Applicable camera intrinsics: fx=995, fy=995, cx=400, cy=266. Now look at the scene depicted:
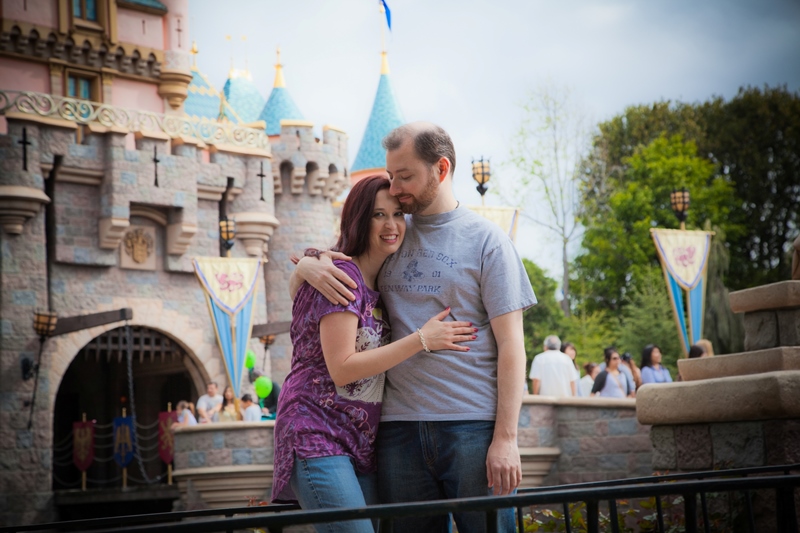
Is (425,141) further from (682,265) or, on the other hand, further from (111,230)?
(111,230)

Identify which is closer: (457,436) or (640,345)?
(457,436)

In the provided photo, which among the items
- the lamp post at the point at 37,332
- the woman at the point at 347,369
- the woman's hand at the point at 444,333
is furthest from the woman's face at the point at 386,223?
the lamp post at the point at 37,332

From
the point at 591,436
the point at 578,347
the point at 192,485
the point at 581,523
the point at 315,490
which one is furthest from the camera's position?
the point at 578,347

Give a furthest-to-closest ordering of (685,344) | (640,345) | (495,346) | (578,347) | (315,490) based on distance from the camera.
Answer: (578,347) → (640,345) → (685,344) → (495,346) → (315,490)

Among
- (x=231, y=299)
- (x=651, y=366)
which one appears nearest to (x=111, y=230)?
(x=231, y=299)

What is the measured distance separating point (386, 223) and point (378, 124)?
21.3m

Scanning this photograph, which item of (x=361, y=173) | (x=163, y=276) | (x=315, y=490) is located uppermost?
(x=361, y=173)

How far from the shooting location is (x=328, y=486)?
2.29m

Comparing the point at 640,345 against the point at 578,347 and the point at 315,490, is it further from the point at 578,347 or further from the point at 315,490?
the point at 315,490

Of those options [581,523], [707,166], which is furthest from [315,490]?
[707,166]

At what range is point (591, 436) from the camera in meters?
9.06

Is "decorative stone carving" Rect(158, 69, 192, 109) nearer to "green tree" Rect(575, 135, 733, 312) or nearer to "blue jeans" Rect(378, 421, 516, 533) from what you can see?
"green tree" Rect(575, 135, 733, 312)

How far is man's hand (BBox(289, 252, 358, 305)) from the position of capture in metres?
2.34

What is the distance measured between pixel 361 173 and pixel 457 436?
21089 mm
